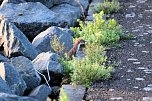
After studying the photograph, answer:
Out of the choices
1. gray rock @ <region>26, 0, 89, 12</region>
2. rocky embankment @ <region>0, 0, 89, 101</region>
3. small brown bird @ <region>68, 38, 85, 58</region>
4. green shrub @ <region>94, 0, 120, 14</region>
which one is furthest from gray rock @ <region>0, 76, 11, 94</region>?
gray rock @ <region>26, 0, 89, 12</region>

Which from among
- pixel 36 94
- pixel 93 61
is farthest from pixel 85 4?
pixel 36 94

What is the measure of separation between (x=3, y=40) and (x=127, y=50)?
6.65 feet

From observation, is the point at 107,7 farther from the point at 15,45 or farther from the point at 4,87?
the point at 4,87

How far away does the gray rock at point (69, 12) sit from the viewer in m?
10.5

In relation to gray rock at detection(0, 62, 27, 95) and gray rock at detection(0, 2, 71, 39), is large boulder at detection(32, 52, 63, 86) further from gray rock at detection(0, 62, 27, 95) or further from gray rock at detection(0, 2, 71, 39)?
gray rock at detection(0, 2, 71, 39)

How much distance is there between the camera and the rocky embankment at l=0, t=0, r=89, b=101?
630 centimetres

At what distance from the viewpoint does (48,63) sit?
23.6ft

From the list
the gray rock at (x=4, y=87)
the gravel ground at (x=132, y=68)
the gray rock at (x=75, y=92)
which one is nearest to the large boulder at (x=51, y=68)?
the gray rock at (x=75, y=92)

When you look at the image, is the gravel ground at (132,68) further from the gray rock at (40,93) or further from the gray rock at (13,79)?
the gray rock at (13,79)

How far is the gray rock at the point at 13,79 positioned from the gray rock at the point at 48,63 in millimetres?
909

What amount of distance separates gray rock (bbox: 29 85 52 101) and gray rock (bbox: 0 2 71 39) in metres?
3.30

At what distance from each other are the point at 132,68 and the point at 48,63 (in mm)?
1170

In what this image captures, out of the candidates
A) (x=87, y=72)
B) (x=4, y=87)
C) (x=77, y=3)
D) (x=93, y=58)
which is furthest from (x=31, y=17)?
(x=4, y=87)

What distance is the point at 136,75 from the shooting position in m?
6.97
